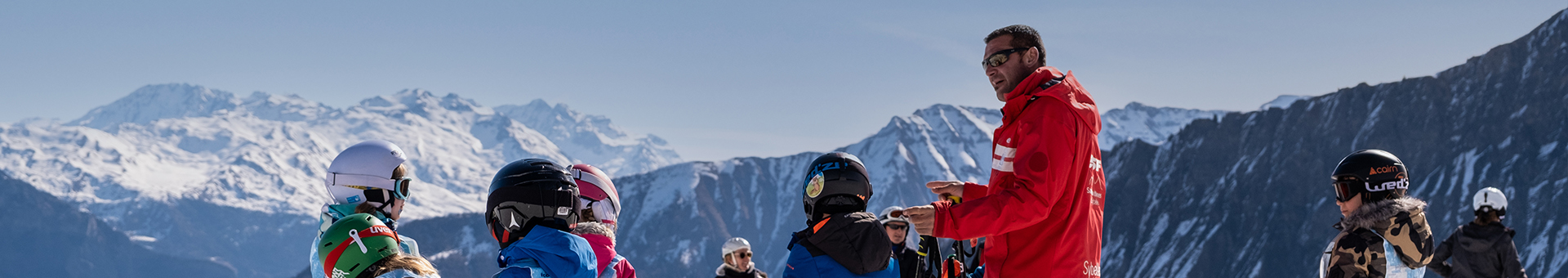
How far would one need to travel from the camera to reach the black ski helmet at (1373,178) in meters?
7.92

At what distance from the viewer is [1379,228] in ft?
25.3

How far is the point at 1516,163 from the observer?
164750 millimetres

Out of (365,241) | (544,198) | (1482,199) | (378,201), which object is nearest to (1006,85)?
(544,198)

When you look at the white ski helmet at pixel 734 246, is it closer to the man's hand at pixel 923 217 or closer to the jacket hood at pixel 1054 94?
the jacket hood at pixel 1054 94

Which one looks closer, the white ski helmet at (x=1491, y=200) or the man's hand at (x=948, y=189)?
the man's hand at (x=948, y=189)

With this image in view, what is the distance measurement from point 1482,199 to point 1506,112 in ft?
636

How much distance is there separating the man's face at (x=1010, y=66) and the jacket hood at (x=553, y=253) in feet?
10.2

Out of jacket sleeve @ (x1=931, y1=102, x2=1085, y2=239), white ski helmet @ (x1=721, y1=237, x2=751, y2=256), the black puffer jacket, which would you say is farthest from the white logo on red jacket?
white ski helmet @ (x1=721, y1=237, x2=751, y2=256)

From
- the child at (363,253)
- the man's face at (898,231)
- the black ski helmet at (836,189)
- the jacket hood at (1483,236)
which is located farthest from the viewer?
the jacket hood at (1483,236)

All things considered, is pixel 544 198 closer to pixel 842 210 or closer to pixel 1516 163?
pixel 842 210

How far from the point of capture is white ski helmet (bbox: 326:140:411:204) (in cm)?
987

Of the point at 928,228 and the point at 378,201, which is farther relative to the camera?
the point at 378,201

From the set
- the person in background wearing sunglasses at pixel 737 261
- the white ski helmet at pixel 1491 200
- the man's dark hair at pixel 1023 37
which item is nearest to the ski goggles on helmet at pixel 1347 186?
the man's dark hair at pixel 1023 37

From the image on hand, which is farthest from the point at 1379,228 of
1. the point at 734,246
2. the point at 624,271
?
the point at 734,246
